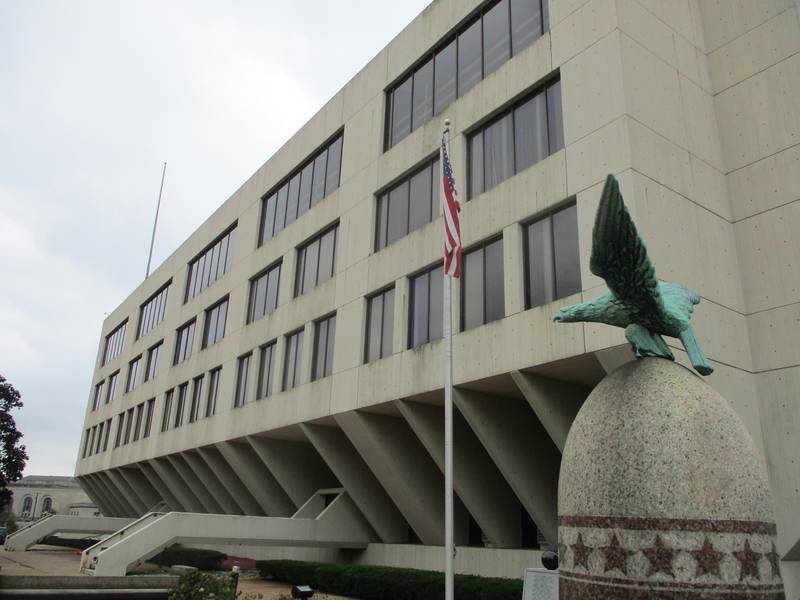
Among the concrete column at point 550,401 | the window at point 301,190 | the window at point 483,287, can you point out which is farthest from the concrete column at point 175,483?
the concrete column at point 550,401

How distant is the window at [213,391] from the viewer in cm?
3201

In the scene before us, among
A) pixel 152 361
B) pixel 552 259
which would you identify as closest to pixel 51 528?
pixel 152 361

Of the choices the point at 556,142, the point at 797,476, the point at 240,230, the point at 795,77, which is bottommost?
the point at 797,476

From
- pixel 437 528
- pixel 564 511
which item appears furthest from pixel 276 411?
pixel 564 511

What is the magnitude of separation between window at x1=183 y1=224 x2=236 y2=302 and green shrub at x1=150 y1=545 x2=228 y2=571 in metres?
13.2

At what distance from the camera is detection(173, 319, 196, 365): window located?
124ft

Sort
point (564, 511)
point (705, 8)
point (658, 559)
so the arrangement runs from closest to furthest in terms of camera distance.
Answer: point (658, 559), point (564, 511), point (705, 8)

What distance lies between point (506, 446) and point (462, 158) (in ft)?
26.6

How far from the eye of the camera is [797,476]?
1502 cm

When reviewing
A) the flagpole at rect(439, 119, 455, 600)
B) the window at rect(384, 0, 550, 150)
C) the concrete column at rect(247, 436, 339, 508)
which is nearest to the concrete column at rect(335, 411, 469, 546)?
the concrete column at rect(247, 436, 339, 508)

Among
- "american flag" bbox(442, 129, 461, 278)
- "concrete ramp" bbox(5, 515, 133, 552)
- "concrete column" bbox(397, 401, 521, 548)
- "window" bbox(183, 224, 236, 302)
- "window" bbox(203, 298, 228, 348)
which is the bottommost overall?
"concrete ramp" bbox(5, 515, 133, 552)

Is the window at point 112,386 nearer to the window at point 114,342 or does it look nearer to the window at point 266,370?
the window at point 114,342

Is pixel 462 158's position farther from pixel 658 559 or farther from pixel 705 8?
pixel 658 559

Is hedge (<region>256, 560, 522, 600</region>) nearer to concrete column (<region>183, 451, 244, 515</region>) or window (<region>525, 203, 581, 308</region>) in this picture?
window (<region>525, 203, 581, 308</region>)
